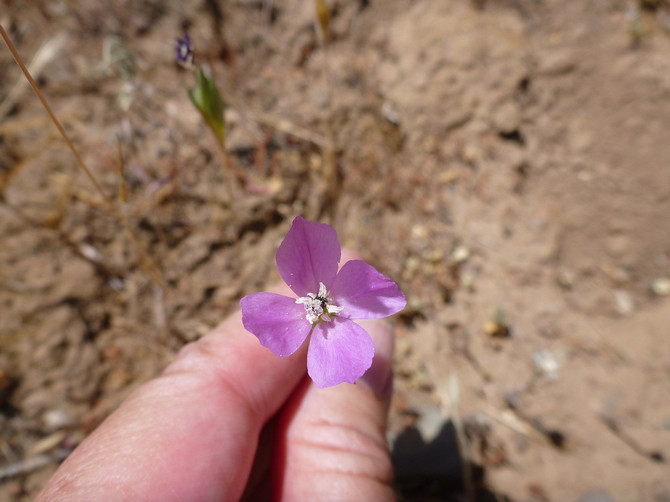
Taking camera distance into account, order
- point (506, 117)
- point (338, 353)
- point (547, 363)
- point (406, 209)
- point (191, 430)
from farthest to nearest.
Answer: point (506, 117), point (406, 209), point (547, 363), point (191, 430), point (338, 353)

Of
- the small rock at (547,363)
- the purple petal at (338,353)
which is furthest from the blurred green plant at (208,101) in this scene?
the small rock at (547,363)

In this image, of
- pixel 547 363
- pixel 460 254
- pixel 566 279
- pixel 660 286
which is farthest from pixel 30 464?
pixel 660 286

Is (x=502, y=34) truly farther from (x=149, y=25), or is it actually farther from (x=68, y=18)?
(x=68, y=18)

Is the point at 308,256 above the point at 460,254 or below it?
above

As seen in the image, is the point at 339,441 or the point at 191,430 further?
the point at 339,441

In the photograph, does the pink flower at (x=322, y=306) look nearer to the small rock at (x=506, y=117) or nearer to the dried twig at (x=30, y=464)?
the dried twig at (x=30, y=464)

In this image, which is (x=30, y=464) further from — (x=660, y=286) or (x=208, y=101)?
(x=660, y=286)

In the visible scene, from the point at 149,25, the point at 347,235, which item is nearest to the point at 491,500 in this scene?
the point at 347,235
